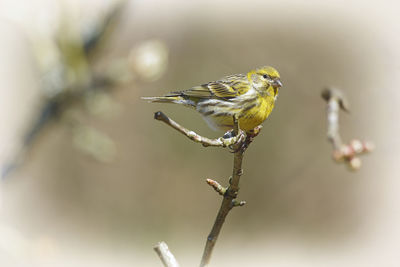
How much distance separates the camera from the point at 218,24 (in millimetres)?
6266

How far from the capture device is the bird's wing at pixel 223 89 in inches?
109

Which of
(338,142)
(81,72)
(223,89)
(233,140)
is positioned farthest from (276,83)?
(81,72)

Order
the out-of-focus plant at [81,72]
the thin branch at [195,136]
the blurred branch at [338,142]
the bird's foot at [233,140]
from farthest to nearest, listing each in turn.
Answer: the out-of-focus plant at [81,72]
the blurred branch at [338,142]
the bird's foot at [233,140]
the thin branch at [195,136]

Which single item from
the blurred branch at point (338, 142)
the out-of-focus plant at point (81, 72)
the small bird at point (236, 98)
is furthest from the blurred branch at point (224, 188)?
the out-of-focus plant at point (81, 72)

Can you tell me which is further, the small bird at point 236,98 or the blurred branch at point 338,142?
the small bird at point 236,98

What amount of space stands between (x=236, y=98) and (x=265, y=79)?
0.22 meters

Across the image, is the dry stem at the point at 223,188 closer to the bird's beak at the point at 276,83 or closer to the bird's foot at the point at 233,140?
the bird's foot at the point at 233,140

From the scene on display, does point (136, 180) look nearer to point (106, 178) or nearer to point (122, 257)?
point (106, 178)

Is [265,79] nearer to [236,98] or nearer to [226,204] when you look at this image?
[236,98]

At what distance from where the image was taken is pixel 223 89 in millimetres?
2961

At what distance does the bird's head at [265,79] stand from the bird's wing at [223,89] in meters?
0.07

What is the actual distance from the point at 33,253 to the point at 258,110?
4.77 ft

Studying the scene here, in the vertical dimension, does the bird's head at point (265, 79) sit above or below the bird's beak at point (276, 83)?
above

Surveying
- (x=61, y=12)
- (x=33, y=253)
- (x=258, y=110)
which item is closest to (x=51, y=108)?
(x=61, y=12)
